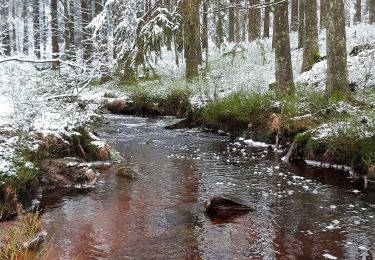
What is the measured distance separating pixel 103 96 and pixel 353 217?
651 inches

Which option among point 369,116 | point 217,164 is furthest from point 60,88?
point 369,116

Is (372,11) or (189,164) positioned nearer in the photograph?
(189,164)

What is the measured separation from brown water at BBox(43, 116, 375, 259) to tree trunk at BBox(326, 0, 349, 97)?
2401 millimetres

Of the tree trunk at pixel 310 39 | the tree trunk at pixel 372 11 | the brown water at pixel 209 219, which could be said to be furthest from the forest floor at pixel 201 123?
the tree trunk at pixel 372 11

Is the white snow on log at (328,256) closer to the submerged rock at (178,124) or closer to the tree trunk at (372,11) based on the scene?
the submerged rock at (178,124)

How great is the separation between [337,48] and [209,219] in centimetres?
627

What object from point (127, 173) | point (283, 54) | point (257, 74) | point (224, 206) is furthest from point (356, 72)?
point (224, 206)

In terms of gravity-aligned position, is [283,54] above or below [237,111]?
above

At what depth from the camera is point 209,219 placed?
6.44m

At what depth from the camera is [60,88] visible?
9773 millimetres

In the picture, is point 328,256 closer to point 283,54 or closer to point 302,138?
point 302,138

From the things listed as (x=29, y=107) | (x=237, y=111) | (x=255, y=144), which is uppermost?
(x=29, y=107)

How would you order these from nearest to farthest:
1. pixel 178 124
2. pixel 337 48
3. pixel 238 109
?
pixel 337 48
pixel 238 109
pixel 178 124

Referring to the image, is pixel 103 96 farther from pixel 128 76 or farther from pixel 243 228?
pixel 243 228
